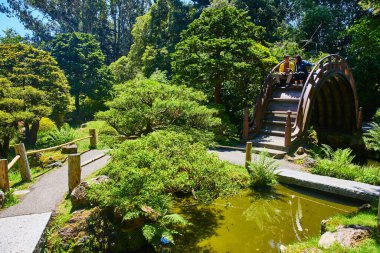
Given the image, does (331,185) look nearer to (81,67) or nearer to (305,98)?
(305,98)

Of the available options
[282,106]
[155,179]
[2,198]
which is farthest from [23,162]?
[282,106]

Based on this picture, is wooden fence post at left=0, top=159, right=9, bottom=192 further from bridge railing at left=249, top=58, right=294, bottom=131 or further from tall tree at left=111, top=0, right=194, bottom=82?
tall tree at left=111, top=0, right=194, bottom=82

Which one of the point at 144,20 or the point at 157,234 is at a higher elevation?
the point at 144,20

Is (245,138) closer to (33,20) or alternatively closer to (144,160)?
(144,160)

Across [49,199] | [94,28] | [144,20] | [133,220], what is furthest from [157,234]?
[94,28]

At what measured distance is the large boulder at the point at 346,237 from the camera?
5289 millimetres

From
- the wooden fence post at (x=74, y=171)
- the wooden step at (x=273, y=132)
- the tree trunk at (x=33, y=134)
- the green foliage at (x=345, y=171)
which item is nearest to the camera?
the wooden fence post at (x=74, y=171)

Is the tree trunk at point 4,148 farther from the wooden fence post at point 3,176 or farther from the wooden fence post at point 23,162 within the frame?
the wooden fence post at point 3,176

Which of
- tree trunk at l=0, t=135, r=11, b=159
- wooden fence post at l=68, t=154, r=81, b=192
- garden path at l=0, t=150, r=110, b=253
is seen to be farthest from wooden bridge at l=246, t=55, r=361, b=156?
tree trunk at l=0, t=135, r=11, b=159

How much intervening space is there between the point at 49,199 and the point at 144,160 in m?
3.01

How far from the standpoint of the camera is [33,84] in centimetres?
1919

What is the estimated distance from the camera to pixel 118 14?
43.2 metres

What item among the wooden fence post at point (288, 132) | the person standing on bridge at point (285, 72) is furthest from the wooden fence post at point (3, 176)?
the person standing on bridge at point (285, 72)

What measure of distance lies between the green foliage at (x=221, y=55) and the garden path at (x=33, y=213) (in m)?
6.54
